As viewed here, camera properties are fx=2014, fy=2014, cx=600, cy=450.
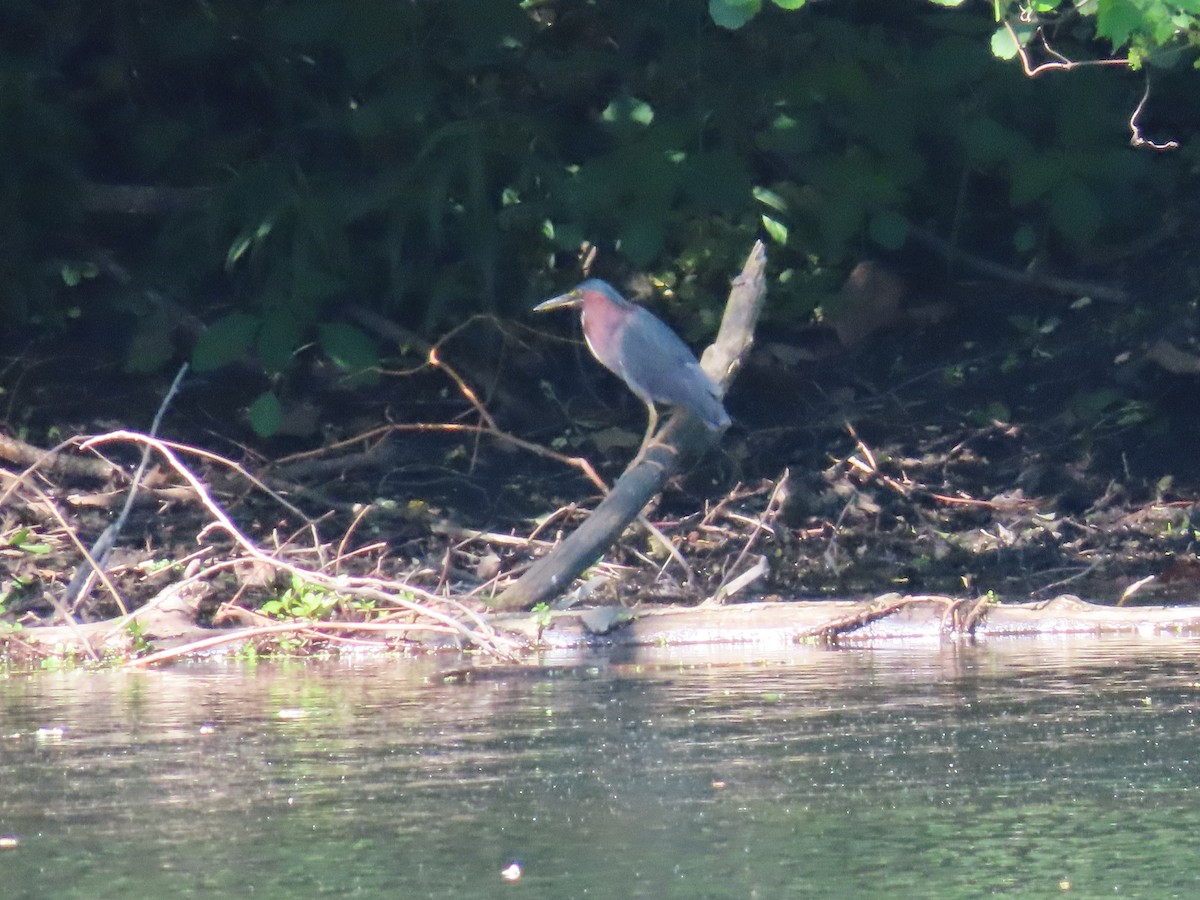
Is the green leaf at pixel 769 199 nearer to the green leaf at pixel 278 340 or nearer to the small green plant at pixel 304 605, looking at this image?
the green leaf at pixel 278 340

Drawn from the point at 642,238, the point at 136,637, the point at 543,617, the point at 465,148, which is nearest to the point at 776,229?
the point at 642,238

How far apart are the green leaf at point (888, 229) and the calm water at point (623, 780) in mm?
3762

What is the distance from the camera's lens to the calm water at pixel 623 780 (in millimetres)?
3199

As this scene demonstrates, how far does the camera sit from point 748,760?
13.7 feet

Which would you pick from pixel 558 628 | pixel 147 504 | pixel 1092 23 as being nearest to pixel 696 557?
pixel 558 628

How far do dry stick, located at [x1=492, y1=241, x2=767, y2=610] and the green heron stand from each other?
0.23 feet

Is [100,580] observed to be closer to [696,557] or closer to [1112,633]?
[696,557]

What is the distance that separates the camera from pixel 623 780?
13.1ft

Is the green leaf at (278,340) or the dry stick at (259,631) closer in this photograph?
the dry stick at (259,631)

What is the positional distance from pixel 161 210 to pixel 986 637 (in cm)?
464

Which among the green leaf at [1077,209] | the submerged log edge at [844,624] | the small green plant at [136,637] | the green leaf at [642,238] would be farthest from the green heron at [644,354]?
the green leaf at [1077,209]

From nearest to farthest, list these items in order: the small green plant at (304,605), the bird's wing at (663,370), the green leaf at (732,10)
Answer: the green leaf at (732,10), the small green plant at (304,605), the bird's wing at (663,370)

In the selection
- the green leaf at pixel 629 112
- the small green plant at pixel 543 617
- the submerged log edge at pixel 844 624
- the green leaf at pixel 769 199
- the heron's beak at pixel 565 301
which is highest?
the green leaf at pixel 629 112

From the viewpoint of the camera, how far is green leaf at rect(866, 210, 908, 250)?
9.28m
